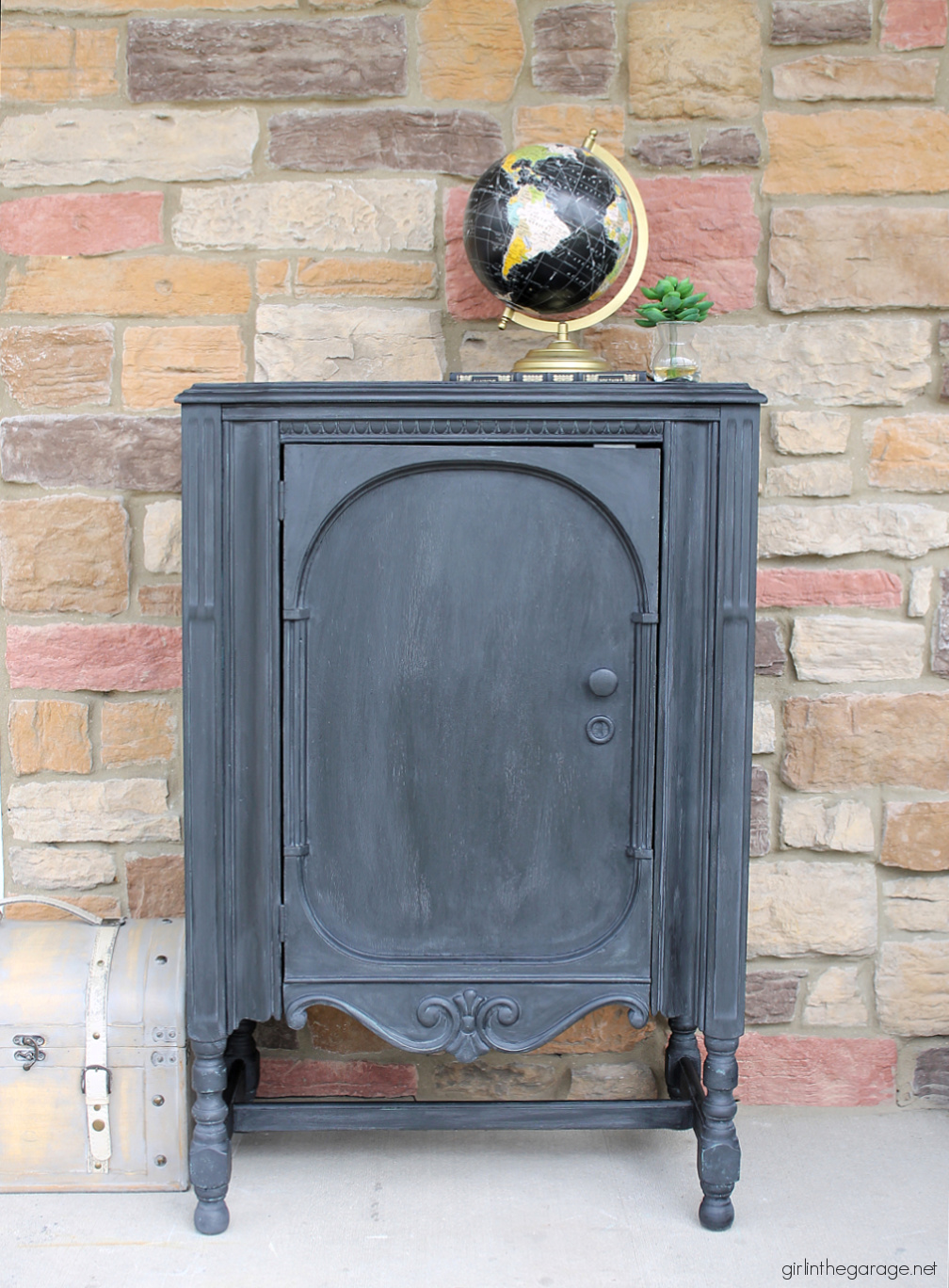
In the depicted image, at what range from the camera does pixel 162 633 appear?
243 cm

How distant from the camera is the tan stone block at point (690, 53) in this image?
2.35 meters

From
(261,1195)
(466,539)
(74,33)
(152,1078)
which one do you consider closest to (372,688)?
(466,539)

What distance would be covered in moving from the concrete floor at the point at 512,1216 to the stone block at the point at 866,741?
764 mm

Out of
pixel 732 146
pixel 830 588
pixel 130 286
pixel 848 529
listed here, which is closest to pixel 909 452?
pixel 848 529

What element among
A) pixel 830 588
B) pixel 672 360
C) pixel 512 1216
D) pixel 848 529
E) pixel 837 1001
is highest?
pixel 672 360

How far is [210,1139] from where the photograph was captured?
6.53 feet

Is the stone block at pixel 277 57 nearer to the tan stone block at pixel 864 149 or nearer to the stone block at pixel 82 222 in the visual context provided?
the stone block at pixel 82 222

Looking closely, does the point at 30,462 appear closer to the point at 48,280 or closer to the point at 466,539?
the point at 48,280

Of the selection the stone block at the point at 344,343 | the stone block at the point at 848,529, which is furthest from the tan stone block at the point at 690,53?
the stone block at the point at 848,529

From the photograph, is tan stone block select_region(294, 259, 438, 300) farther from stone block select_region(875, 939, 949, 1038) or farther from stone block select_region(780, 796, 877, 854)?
stone block select_region(875, 939, 949, 1038)

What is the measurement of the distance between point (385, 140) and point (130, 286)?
0.63 metres

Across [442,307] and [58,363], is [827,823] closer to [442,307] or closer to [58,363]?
[442,307]

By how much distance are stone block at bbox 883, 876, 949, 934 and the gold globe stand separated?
134cm

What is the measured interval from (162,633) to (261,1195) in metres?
1.16
